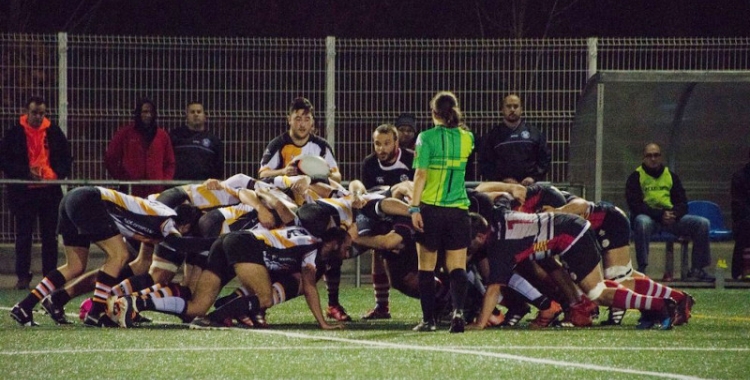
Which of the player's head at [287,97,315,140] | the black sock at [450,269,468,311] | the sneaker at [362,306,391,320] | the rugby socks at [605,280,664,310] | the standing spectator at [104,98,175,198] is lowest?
the sneaker at [362,306,391,320]

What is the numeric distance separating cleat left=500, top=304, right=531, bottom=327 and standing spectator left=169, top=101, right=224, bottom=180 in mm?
4769

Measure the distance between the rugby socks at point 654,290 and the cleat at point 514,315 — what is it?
85 centimetres

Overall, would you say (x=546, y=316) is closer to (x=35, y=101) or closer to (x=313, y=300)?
(x=313, y=300)

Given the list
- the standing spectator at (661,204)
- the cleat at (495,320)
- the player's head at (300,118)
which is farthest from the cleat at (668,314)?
the standing spectator at (661,204)

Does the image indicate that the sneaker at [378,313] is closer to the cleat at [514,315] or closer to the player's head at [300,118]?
the cleat at [514,315]

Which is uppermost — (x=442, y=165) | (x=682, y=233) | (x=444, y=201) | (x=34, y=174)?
(x=442, y=165)

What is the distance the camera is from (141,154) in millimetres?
14922

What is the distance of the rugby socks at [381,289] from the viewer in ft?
39.5

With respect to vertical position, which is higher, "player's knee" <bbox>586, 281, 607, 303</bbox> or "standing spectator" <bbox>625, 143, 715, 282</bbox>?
"standing spectator" <bbox>625, 143, 715, 282</bbox>

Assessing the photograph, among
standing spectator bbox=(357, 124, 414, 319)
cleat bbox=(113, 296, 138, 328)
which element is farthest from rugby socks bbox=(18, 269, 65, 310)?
standing spectator bbox=(357, 124, 414, 319)

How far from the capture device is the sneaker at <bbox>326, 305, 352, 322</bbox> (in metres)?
11.7

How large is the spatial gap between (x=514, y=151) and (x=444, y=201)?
437 centimetres

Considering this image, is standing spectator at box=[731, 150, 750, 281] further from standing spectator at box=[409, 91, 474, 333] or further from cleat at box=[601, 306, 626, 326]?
standing spectator at box=[409, 91, 474, 333]

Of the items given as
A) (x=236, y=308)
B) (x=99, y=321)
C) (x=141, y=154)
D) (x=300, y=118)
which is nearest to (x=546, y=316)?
(x=236, y=308)
